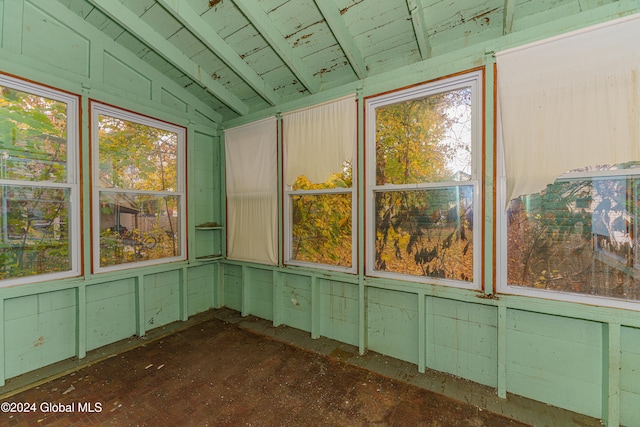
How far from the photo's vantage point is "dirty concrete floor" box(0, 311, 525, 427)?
1.72m

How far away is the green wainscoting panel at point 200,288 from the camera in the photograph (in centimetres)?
338

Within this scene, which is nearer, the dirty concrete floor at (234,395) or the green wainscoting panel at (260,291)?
the dirty concrete floor at (234,395)

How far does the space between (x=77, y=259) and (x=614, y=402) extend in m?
4.29

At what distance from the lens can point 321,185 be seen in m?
2.84

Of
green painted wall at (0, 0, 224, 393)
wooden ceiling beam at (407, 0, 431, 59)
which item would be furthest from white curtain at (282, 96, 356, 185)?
green painted wall at (0, 0, 224, 393)

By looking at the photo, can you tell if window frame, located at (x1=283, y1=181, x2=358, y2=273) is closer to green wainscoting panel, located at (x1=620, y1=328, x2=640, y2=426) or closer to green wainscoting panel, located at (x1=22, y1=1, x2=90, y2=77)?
green wainscoting panel, located at (x1=620, y1=328, x2=640, y2=426)

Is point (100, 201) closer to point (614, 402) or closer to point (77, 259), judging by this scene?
point (77, 259)

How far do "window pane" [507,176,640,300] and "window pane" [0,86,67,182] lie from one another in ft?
12.7

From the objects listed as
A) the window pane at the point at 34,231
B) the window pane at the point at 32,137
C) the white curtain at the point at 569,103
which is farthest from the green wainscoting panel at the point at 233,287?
the white curtain at the point at 569,103

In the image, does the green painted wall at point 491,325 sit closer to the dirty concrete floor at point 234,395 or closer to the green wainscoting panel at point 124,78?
the dirty concrete floor at point 234,395

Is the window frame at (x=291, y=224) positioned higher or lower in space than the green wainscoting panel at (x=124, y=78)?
lower

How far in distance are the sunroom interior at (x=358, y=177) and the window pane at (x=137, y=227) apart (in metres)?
0.02

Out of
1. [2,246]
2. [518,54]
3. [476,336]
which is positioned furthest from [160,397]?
[518,54]

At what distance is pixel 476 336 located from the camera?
2.08 metres
